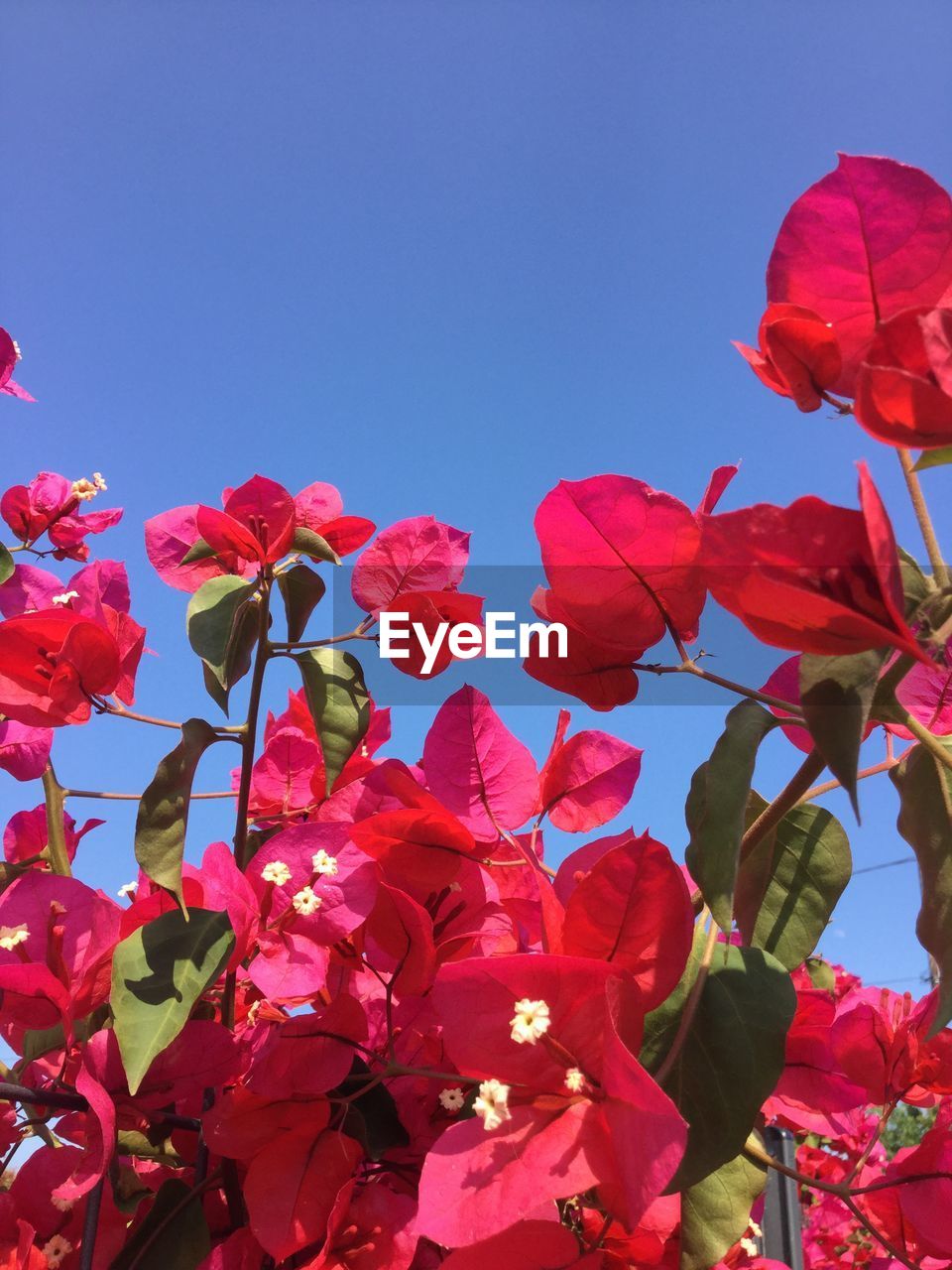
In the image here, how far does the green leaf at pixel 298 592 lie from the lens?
0.68m

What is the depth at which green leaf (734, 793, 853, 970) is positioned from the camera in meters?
0.60

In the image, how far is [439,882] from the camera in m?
0.60

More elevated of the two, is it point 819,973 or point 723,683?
point 723,683

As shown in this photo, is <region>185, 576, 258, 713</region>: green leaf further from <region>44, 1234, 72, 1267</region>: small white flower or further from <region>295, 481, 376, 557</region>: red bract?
<region>44, 1234, 72, 1267</region>: small white flower

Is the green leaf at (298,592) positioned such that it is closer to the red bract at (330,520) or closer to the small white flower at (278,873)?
the red bract at (330,520)

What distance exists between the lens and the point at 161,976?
538mm

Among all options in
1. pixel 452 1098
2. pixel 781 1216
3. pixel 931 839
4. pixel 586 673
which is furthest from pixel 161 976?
pixel 781 1216

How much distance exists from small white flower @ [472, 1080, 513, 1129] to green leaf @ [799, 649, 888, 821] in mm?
204

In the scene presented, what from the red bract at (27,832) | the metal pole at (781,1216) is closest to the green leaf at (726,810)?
the metal pole at (781,1216)

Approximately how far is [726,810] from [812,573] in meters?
0.12

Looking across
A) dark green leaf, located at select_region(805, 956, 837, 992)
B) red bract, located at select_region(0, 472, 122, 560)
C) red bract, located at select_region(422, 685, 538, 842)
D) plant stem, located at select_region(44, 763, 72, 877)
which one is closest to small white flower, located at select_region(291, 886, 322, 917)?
red bract, located at select_region(422, 685, 538, 842)

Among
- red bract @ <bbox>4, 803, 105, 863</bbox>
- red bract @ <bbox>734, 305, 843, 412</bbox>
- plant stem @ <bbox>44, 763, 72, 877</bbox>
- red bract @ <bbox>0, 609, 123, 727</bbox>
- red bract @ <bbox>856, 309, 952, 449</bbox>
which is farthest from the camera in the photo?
red bract @ <bbox>4, 803, 105, 863</bbox>

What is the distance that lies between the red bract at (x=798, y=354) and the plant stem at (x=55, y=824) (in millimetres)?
657

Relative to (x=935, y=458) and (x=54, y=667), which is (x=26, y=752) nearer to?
(x=54, y=667)
